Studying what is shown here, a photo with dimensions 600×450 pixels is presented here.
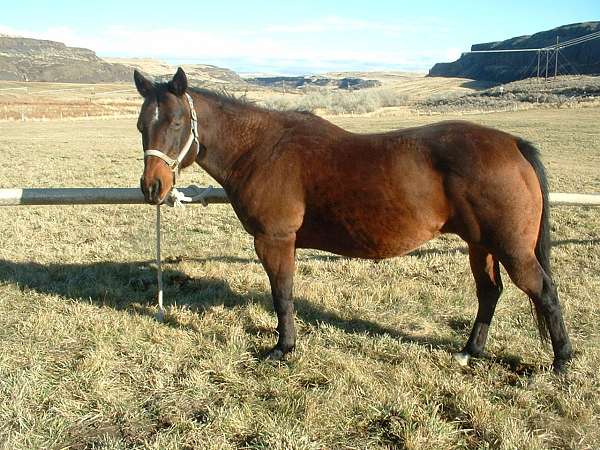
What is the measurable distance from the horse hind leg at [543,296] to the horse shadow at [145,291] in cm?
81

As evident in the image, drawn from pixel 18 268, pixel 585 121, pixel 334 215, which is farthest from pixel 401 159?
pixel 585 121

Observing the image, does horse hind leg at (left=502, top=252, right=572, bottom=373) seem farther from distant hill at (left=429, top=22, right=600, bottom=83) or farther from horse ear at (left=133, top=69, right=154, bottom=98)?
distant hill at (left=429, top=22, right=600, bottom=83)

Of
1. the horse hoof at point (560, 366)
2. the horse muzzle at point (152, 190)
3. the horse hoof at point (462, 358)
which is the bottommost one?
the horse hoof at point (462, 358)

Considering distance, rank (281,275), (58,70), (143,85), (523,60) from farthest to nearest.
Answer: (58,70)
(523,60)
(281,275)
(143,85)

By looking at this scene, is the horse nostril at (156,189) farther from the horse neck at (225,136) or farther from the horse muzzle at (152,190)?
the horse neck at (225,136)

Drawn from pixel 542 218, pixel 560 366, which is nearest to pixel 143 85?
pixel 542 218

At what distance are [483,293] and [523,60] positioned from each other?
133m

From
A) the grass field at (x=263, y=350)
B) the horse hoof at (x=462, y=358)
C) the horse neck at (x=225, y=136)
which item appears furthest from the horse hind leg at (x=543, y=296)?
the horse neck at (x=225, y=136)

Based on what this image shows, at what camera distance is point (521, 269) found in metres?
3.49

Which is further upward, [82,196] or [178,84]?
[178,84]

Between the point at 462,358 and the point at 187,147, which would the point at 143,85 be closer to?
the point at 187,147

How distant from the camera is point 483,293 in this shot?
4.12 meters

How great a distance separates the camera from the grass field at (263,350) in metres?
3.04

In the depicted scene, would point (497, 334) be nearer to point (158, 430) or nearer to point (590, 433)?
point (590, 433)
